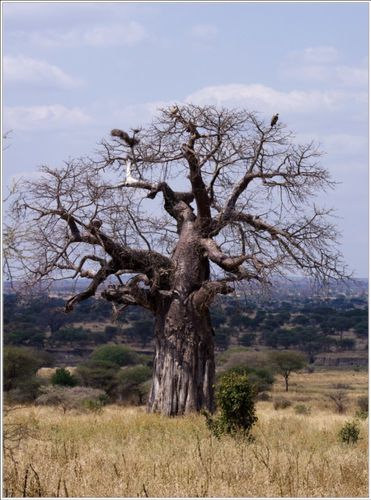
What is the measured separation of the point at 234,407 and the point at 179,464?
3.26 meters

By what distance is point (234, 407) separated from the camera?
A: 38.2 feet

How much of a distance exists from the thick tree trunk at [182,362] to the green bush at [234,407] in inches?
90.2

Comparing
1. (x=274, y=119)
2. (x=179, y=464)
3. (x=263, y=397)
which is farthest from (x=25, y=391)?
(x=179, y=464)

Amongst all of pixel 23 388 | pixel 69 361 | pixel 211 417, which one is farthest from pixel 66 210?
pixel 69 361

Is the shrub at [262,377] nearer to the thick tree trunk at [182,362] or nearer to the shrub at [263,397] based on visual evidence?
the shrub at [263,397]

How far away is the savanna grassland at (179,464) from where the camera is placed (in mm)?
7418

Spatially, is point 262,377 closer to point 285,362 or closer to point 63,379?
point 285,362

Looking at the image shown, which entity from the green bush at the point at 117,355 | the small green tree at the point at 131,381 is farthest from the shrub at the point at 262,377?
the green bush at the point at 117,355

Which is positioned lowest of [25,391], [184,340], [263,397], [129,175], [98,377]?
[263,397]

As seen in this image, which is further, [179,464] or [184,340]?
[184,340]

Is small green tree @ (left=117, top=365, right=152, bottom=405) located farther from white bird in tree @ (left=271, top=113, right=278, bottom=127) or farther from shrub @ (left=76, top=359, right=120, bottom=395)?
white bird in tree @ (left=271, top=113, right=278, bottom=127)

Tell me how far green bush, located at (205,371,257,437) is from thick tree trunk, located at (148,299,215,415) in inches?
90.2

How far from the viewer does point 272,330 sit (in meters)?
69.6

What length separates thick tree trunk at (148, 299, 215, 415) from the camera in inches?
562
